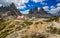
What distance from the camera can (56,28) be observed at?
17.2 meters

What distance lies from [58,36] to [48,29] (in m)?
1.98

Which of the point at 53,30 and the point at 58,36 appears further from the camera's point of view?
the point at 53,30

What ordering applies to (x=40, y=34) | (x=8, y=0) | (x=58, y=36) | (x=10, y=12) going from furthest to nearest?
(x=10, y=12) < (x=8, y=0) < (x=58, y=36) < (x=40, y=34)

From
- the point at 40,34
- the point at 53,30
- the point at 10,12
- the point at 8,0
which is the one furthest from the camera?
the point at 10,12

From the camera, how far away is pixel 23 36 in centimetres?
1603

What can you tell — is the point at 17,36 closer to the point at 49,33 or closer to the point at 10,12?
the point at 49,33

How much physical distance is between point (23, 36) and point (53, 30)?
333cm

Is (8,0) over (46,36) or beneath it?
beneath

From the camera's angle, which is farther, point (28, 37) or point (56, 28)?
point (56, 28)

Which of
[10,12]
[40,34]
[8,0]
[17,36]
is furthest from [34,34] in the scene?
[10,12]

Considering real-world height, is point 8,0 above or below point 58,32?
below

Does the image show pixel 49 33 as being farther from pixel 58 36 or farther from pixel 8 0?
pixel 8 0

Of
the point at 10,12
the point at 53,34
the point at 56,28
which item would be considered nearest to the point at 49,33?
the point at 53,34

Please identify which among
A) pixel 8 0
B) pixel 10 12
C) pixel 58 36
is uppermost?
pixel 58 36
